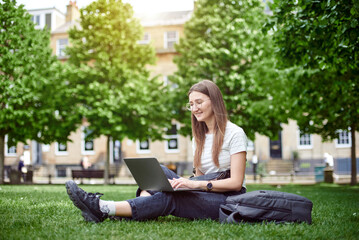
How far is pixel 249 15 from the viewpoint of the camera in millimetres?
17672

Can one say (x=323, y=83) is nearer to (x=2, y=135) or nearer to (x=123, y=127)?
(x=123, y=127)

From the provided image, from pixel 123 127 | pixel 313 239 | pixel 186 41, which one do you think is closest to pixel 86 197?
pixel 313 239

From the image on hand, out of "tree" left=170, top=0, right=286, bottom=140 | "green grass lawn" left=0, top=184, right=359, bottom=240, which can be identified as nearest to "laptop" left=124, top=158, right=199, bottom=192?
"green grass lawn" left=0, top=184, right=359, bottom=240

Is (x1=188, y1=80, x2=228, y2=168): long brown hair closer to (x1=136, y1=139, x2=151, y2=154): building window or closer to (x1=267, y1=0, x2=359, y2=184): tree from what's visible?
(x1=267, y1=0, x2=359, y2=184): tree

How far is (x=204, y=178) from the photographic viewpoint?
471 cm

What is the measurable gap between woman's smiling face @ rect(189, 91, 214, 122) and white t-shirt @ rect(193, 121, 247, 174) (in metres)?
0.25

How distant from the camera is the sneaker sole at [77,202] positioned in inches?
161

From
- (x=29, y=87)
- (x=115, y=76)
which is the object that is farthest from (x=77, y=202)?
(x=115, y=76)

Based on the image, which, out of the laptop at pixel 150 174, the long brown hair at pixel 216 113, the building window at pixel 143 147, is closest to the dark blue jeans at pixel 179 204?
the laptop at pixel 150 174

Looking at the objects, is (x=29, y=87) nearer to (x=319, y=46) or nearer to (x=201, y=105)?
(x=319, y=46)

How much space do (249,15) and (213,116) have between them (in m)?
13.8

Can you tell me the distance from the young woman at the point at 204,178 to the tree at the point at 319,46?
4386 millimetres

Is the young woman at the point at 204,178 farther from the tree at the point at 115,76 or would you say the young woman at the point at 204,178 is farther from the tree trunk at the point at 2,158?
the tree trunk at the point at 2,158

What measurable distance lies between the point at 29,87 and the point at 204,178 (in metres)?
16.7
